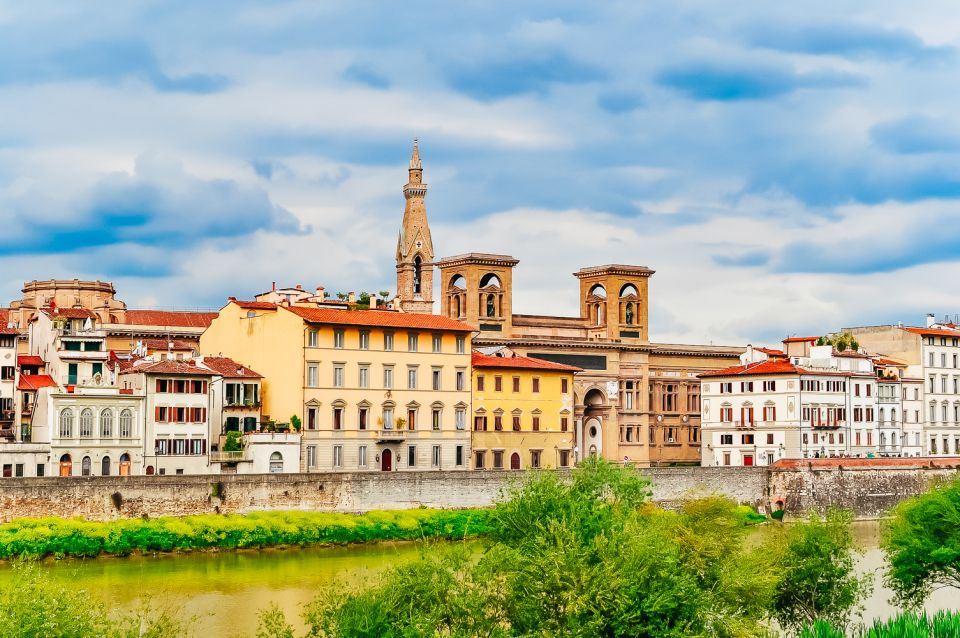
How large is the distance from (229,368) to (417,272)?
135ft

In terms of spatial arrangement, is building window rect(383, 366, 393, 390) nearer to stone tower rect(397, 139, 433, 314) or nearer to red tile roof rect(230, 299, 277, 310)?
red tile roof rect(230, 299, 277, 310)

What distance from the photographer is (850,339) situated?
98.5 meters

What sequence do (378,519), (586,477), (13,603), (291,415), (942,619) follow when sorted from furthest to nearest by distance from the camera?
(291,415), (378,519), (586,477), (942,619), (13,603)

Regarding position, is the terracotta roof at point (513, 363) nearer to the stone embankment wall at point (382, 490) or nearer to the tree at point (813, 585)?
the stone embankment wall at point (382, 490)

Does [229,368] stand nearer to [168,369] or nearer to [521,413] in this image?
[168,369]

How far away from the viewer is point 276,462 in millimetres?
70750

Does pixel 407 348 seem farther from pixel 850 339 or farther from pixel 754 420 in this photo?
pixel 850 339

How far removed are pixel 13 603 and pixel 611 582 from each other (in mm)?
11622

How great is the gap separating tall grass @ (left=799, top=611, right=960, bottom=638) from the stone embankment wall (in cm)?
1424

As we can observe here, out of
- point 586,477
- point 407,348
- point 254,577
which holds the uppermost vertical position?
point 407,348

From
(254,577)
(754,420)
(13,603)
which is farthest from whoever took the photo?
(754,420)

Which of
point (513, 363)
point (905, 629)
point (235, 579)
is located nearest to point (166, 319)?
point (513, 363)

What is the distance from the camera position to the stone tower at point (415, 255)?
111750 millimetres

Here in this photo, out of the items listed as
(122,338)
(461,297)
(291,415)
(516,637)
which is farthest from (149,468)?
(516,637)
